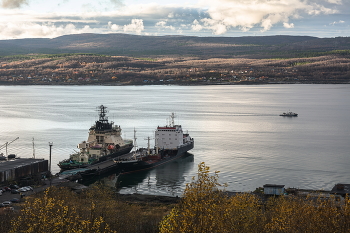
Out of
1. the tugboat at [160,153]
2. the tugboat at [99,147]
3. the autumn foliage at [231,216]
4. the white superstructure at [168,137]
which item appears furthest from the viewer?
the white superstructure at [168,137]

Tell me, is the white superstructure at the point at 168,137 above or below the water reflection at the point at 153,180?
above

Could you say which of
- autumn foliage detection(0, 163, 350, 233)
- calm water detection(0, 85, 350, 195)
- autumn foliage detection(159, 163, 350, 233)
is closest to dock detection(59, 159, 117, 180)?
calm water detection(0, 85, 350, 195)

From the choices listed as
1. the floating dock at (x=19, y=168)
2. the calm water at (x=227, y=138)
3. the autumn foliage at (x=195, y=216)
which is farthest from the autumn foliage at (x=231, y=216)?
the floating dock at (x=19, y=168)

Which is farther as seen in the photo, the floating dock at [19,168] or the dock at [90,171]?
the dock at [90,171]

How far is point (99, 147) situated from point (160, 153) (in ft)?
19.7

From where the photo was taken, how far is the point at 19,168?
111 ft

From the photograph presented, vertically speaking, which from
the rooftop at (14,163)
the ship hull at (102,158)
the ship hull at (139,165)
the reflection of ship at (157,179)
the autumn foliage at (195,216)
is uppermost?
the autumn foliage at (195,216)

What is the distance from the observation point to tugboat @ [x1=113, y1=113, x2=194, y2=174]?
134ft

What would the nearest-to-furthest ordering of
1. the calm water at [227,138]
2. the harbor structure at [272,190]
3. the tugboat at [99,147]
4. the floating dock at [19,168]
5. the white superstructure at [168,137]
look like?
the harbor structure at [272,190], the floating dock at [19,168], the calm water at [227,138], the tugboat at [99,147], the white superstructure at [168,137]

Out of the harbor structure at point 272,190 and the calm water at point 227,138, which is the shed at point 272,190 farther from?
the calm water at point 227,138

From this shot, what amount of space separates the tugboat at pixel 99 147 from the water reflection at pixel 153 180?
2.98 m

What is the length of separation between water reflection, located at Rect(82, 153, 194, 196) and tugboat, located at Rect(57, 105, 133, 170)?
2.98 metres

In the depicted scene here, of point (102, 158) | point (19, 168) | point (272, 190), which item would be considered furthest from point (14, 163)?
point (272, 190)

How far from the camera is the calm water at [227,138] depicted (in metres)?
37.6
